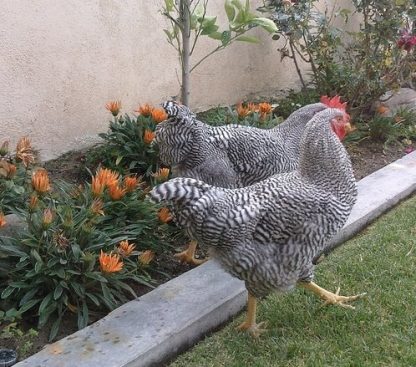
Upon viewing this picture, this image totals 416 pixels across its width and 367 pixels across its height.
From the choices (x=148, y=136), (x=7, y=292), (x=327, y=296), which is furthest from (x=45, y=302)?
(x=148, y=136)

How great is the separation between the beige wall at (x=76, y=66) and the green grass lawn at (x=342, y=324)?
2.81 m

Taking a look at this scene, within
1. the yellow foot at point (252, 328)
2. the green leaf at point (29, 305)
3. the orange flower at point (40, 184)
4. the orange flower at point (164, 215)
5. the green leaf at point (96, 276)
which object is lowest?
the yellow foot at point (252, 328)

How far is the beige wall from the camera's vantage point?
5152 mm

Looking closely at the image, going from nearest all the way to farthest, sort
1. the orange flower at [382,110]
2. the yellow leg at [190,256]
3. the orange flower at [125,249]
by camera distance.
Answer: the orange flower at [125,249], the yellow leg at [190,256], the orange flower at [382,110]

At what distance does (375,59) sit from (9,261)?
4955 millimetres

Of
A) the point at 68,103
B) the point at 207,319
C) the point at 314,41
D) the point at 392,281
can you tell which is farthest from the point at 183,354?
the point at 314,41

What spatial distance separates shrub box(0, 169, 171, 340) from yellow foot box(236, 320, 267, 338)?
701mm

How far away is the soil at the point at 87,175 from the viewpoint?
11.4 feet

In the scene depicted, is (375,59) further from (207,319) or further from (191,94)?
(207,319)

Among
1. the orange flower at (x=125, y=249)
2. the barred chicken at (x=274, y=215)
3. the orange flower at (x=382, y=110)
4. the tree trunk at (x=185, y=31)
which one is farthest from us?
the orange flower at (x=382, y=110)

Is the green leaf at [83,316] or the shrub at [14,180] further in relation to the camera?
A: the shrub at [14,180]

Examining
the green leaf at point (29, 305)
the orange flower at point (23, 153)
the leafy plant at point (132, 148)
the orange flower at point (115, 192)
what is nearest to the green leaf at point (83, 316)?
the green leaf at point (29, 305)

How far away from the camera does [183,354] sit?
3445 millimetres

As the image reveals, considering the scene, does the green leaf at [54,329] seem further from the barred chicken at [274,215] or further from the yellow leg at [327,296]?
the yellow leg at [327,296]
